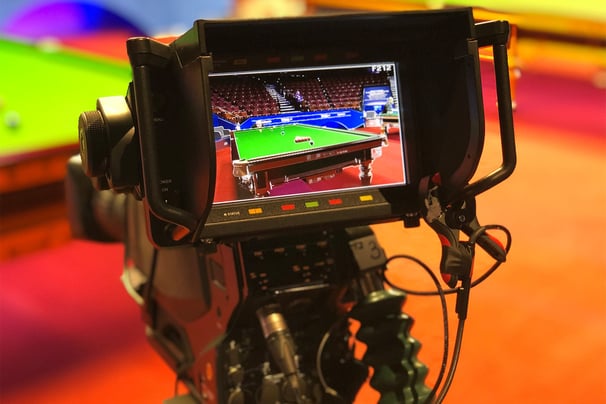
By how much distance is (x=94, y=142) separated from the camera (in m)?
1.11

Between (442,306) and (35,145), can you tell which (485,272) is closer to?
A: (442,306)

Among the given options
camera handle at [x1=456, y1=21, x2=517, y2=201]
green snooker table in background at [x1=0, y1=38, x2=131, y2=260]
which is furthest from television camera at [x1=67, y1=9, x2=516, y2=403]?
green snooker table in background at [x1=0, y1=38, x2=131, y2=260]

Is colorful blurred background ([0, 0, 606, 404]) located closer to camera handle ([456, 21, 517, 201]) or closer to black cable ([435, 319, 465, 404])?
camera handle ([456, 21, 517, 201])

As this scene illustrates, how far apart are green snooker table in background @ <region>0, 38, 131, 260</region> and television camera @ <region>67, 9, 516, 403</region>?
5.46 feet

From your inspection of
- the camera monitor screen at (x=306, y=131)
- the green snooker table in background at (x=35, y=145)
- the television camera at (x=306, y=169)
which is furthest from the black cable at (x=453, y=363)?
→ the green snooker table in background at (x=35, y=145)

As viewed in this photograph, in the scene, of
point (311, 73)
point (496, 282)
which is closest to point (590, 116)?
point (496, 282)

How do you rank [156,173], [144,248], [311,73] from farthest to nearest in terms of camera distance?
[144,248] < [311,73] < [156,173]

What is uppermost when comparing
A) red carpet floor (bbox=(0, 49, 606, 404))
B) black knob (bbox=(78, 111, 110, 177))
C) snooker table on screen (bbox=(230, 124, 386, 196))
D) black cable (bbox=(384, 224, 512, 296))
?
black knob (bbox=(78, 111, 110, 177))

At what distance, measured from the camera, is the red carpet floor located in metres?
1.53

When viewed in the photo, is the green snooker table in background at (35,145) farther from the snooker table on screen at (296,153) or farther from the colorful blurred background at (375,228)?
the snooker table on screen at (296,153)

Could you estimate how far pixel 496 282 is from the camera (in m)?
2.19

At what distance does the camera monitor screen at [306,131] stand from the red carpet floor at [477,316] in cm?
20

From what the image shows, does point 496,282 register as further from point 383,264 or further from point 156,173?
point 156,173

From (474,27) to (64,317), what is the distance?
1860 mm
